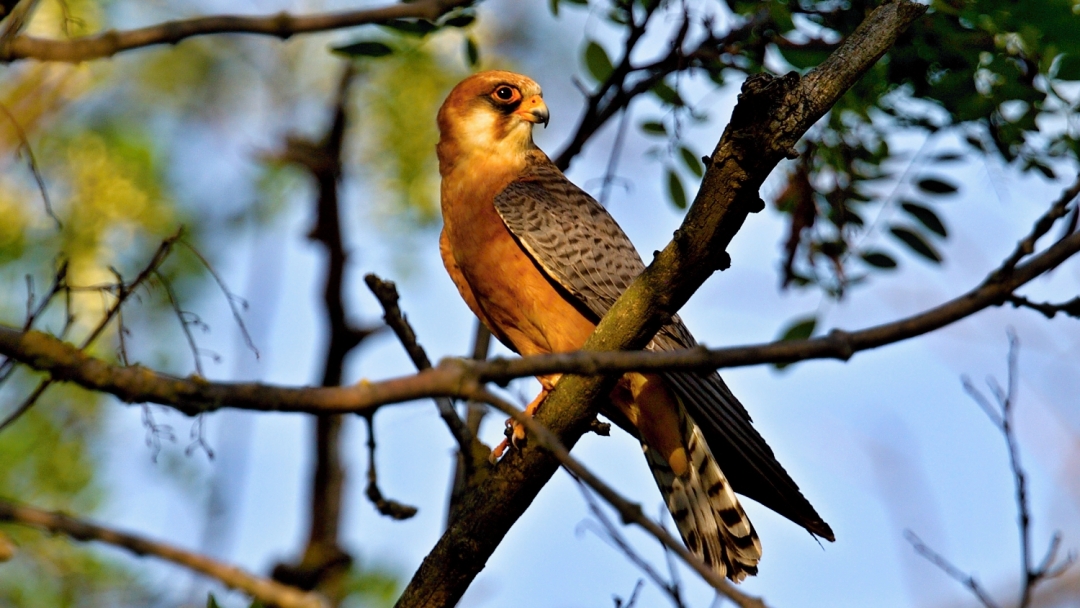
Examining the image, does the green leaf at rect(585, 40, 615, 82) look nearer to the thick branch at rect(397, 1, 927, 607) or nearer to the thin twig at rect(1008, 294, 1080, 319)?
the thick branch at rect(397, 1, 927, 607)

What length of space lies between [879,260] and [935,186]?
0.44m

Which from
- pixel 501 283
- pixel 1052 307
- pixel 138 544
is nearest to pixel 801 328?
pixel 501 283

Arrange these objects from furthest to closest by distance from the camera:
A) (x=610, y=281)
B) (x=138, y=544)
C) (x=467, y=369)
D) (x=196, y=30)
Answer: (x=610, y=281) → (x=196, y=30) → (x=467, y=369) → (x=138, y=544)

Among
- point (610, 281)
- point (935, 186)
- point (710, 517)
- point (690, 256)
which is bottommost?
point (690, 256)

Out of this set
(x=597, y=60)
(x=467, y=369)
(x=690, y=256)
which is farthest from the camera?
(x=597, y=60)

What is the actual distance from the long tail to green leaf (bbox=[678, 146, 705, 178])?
4.72 feet

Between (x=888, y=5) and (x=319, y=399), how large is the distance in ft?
6.31

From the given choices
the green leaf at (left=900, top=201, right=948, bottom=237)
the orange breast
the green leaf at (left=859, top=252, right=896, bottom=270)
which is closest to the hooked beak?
the orange breast

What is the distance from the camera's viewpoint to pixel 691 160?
534 cm

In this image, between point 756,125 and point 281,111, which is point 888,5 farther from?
point 281,111

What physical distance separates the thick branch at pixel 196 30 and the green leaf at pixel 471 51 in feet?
7.31

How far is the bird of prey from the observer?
13.7 feet

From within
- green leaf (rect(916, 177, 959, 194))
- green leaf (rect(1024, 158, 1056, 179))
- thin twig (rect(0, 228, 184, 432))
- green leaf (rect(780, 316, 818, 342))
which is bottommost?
thin twig (rect(0, 228, 184, 432))

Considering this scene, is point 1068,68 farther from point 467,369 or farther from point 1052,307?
point 467,369
